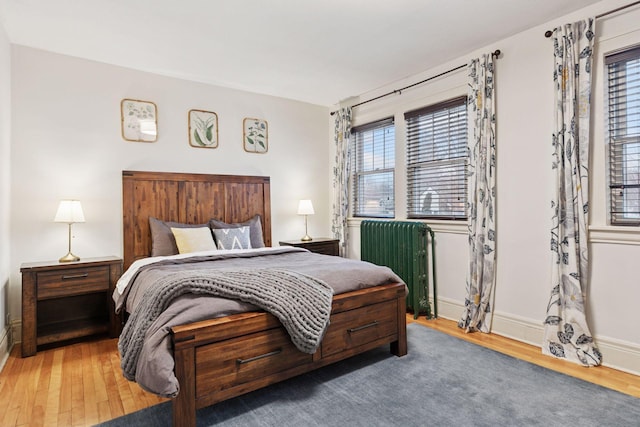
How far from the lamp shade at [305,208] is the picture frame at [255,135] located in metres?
0.79

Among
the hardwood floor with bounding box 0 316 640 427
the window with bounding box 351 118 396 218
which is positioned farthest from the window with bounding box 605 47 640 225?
the window with bounding box 351 118 396 218

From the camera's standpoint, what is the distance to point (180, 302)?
1.87m

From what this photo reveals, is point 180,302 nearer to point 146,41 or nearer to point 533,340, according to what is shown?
point 146,41

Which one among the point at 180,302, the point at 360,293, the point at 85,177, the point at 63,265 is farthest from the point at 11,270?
the point at 360,293

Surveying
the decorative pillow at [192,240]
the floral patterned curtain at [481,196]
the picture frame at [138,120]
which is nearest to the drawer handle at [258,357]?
the decorative pillow at [192,240]

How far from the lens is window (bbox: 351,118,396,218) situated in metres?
4.23

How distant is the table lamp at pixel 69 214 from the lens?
2.98m

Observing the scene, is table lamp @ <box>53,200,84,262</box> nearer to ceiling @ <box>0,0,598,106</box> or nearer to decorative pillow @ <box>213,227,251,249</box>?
decorative pillow @ <box>213,227,251,249</box>

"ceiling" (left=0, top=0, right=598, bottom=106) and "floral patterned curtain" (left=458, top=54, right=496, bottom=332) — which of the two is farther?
"floral patterned curtain" (left=458, top=54, right=496, bottom=332)

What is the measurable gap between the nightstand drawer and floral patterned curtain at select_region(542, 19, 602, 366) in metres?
3.56

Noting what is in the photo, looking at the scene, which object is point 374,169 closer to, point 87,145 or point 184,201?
point 184,201

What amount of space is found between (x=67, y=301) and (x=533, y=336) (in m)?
4.00

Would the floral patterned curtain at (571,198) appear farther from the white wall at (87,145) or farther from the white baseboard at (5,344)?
the white baseboard at (5,344)

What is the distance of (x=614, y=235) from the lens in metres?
2.41
